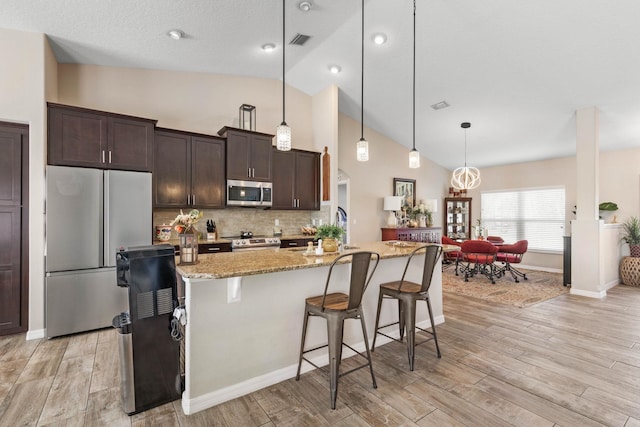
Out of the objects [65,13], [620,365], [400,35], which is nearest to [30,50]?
[65,13]

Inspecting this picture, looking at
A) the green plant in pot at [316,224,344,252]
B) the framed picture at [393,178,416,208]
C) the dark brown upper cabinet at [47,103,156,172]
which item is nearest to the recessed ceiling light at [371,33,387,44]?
the green plant in pot at [316,224,344,252]

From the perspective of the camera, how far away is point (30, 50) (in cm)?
324

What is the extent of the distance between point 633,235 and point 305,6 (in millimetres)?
7081

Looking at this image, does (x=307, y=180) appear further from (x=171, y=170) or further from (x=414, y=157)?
(x=414, y=157)

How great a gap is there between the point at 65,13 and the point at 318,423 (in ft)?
13.8

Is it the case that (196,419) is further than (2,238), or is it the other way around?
(2,238)

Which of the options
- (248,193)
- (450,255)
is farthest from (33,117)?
(450,255)

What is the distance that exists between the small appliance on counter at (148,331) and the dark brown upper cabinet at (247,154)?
2.73 meters

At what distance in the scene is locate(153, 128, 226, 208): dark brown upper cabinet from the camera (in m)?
4.19

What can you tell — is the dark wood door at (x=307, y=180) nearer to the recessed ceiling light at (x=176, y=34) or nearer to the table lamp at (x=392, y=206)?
the table lamp at (x=392, y=206)

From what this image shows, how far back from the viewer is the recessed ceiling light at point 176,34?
3.55m

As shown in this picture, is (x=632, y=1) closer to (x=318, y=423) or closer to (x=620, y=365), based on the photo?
(x=620, y=365)

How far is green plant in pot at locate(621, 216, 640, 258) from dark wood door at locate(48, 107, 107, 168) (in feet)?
28.7

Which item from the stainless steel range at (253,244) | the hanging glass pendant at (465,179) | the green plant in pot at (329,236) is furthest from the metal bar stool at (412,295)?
the hanging glass pendant at (465,179)
